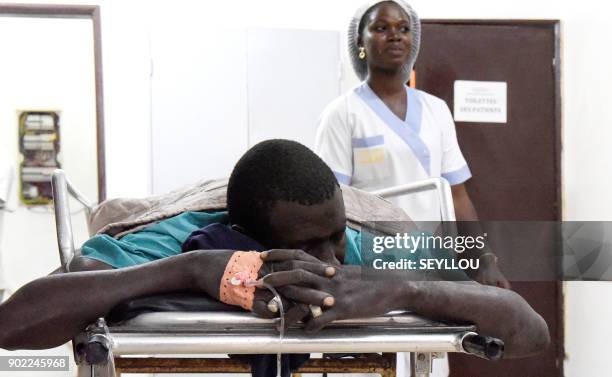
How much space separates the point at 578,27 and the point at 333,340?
240cm

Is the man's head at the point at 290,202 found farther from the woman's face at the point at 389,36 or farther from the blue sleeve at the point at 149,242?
the woman's face at the point at 389,36

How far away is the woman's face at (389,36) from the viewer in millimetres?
1846

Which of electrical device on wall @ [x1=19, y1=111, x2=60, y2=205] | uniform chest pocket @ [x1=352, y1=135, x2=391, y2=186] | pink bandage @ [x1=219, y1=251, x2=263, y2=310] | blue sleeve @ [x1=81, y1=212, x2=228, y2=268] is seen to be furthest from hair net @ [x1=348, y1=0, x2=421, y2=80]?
electrical device on wall @ [x1=19, y1=111, x2=60, y2=205]

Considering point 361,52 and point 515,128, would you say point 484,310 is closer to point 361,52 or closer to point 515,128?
point 361,52

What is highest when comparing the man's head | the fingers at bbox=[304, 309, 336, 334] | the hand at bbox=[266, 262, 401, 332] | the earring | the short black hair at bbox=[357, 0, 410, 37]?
the short black hair at bbox=[357, 0, 410, 37]

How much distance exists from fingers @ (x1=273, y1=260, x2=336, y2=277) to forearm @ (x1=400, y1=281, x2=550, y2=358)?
4.0 inches

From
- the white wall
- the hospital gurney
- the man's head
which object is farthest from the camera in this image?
the white wall

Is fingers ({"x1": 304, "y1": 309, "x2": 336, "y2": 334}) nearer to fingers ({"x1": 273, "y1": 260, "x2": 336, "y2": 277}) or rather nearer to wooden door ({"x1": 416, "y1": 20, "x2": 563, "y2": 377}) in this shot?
fingers ({"x1": 273, "y1": 260, "x2": 336, "y2": 277})

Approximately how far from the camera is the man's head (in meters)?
0.91

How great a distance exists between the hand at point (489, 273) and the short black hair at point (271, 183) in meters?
0.24

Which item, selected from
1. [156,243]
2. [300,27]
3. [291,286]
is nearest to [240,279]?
[291,286]

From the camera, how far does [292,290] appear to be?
2.51 ft

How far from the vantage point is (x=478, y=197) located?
2.91 m

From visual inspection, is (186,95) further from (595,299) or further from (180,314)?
(180,314)
